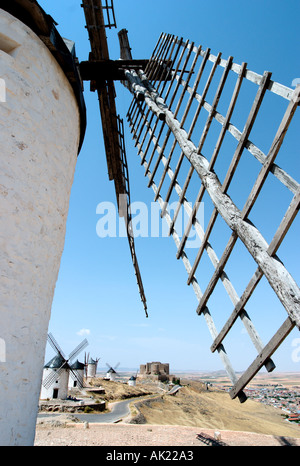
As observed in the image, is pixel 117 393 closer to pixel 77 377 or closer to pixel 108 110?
pixel 77 377

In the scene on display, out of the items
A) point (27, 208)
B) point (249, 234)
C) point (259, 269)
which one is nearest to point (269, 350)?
point (259, 269)

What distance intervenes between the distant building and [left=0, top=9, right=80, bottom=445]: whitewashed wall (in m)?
45.1

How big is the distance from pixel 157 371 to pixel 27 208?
47.5 metres

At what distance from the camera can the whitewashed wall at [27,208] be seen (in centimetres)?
174

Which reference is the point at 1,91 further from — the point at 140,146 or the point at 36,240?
the point at 140,146

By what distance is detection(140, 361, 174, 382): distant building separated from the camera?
42.2 meters

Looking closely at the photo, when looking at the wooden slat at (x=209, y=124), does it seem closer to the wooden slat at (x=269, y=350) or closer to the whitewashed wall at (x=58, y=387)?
the wooden slat at (x=269, y=350)

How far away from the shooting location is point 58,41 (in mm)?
2654

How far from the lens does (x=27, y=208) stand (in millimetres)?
2018

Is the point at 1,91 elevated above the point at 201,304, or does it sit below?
above

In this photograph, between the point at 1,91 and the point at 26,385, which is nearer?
the point at 26,385

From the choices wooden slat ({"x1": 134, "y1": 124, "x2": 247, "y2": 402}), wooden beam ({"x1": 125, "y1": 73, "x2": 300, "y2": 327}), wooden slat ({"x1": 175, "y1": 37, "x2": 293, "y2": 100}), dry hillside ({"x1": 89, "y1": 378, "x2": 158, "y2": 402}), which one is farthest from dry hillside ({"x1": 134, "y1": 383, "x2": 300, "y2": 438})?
wooden slat ({"x1": 175, "y1": 37, "x2": 293, "y2": 100})
